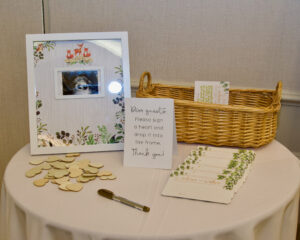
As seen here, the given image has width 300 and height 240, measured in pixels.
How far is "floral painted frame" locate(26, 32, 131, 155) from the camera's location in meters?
1.13

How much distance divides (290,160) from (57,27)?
3.91ft

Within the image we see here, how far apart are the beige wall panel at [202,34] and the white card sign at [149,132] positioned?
617mm

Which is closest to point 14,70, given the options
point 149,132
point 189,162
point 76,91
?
point 76,91

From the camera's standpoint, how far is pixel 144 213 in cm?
80

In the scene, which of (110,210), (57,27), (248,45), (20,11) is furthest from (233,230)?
(20,11)

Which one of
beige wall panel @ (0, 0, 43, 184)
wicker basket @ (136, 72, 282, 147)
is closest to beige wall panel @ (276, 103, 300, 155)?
wicker basket @ (136, 72, 282, 147)

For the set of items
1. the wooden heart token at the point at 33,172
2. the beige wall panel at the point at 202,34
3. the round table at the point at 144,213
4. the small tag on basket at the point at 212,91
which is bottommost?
the round table at the point at 144,213

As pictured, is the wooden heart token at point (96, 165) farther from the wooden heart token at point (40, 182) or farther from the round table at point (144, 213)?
the wooden heart token at point (40, 182)

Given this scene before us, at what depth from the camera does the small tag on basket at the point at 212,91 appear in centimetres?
131

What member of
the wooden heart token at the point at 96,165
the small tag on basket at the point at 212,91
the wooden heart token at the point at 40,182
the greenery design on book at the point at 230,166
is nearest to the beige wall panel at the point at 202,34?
the small tag on basket at the point at 212,91

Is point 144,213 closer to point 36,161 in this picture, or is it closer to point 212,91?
point 36,161

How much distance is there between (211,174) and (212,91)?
0.45 m

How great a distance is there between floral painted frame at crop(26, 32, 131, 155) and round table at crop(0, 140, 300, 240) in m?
0.14

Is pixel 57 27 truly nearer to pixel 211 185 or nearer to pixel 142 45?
pixel 142 45
